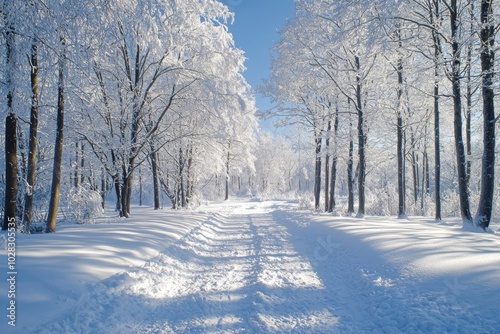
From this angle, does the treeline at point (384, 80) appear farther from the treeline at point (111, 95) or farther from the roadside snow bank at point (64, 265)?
the roadside snow bank at point (64, 265)

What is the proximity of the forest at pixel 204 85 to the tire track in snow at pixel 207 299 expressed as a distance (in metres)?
5.01

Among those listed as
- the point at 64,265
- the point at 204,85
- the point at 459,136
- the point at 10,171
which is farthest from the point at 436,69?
the point at 10,171

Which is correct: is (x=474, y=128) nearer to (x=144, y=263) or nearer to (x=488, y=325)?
(x=488, y=325)

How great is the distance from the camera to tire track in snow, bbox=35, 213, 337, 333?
11.0ft

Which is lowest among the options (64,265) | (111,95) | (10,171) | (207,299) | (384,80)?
(207,299)

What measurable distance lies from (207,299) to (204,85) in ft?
30.0

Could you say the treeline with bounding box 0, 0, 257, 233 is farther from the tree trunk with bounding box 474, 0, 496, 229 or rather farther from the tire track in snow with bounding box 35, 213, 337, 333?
the tree trunk with bounding box 474, 0, 496, 229

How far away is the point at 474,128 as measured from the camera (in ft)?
52.3

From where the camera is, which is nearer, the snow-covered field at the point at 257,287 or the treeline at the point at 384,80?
the snow-covered field at the point at 257,287

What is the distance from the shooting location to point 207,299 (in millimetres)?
4203

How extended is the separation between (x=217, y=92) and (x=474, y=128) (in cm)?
1643

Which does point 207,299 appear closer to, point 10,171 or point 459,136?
point 10,171

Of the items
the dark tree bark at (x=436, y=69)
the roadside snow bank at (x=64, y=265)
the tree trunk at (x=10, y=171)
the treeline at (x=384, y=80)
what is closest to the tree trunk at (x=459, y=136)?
the treeline at (x=384, y=80)

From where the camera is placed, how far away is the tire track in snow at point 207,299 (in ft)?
11.0
